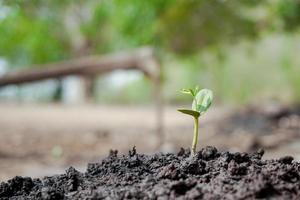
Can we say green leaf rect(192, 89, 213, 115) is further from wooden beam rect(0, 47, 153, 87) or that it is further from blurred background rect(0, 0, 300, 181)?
wooden beam rect(0, 47, 153, 87)

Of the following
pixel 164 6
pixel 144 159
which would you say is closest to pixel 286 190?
pixel 144 159

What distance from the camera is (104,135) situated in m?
6.78

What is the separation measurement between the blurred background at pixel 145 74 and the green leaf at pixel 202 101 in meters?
1.92

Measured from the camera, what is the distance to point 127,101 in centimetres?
1584

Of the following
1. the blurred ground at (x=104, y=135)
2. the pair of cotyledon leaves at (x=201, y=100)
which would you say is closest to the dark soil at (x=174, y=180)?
the pair of cotyledon leaves at (x=201, y=100)

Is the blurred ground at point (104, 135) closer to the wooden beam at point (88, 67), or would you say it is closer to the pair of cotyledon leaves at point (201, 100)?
the wooden beam at point (88, 67)

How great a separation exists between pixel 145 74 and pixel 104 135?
174cm

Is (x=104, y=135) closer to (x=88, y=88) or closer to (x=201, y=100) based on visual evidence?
(x=201, y=100)

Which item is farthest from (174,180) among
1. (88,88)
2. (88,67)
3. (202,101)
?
(88,88)

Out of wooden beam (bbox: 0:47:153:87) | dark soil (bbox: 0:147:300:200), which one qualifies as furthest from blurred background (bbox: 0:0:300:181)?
dark soil (bbox: 0:147:300:200)

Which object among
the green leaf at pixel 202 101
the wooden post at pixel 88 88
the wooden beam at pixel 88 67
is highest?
the wooden post at pixel 88 88

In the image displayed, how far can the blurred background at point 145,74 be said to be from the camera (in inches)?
204

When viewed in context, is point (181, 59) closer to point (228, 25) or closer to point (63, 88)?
point (228, 25)

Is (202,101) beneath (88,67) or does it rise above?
beneath
